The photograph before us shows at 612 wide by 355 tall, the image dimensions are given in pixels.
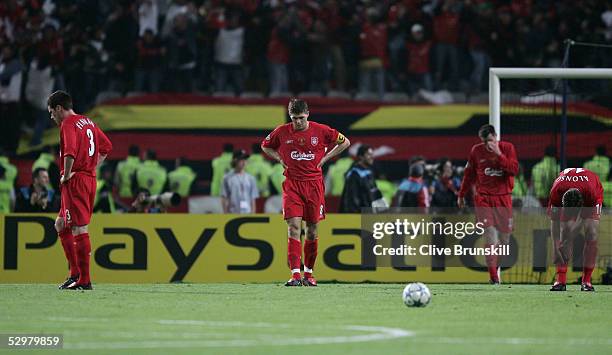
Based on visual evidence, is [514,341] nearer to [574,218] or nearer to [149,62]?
[574,218]

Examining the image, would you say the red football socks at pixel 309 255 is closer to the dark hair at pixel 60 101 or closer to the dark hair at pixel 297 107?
the dark hair at pixel 297 107

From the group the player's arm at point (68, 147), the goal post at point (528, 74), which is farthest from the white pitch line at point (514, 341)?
Answer: the goal post at point (528, 74)

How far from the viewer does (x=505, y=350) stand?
7.55 meters

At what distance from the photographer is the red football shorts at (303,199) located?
44.1 feet

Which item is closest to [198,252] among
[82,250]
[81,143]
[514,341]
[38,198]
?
[38,198]

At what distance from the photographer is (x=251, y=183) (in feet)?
63.4

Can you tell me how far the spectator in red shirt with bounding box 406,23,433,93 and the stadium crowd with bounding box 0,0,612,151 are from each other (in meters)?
0.02

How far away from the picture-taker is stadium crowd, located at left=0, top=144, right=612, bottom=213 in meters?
17.5

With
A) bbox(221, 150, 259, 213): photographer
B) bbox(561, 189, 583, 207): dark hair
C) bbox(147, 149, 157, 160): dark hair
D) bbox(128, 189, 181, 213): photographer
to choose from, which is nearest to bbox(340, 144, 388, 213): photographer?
bbox(221, 150, 259, 213): photographer

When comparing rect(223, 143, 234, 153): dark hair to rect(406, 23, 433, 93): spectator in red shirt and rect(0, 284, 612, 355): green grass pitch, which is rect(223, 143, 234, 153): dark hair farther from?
rect(0, 284, 612, 355): green grass pitch

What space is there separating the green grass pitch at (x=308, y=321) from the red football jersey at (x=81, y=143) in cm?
125

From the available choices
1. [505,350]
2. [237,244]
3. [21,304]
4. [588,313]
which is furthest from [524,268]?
[505,350]

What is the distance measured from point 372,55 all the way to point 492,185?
900 centimetres

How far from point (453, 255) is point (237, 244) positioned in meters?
2.90
